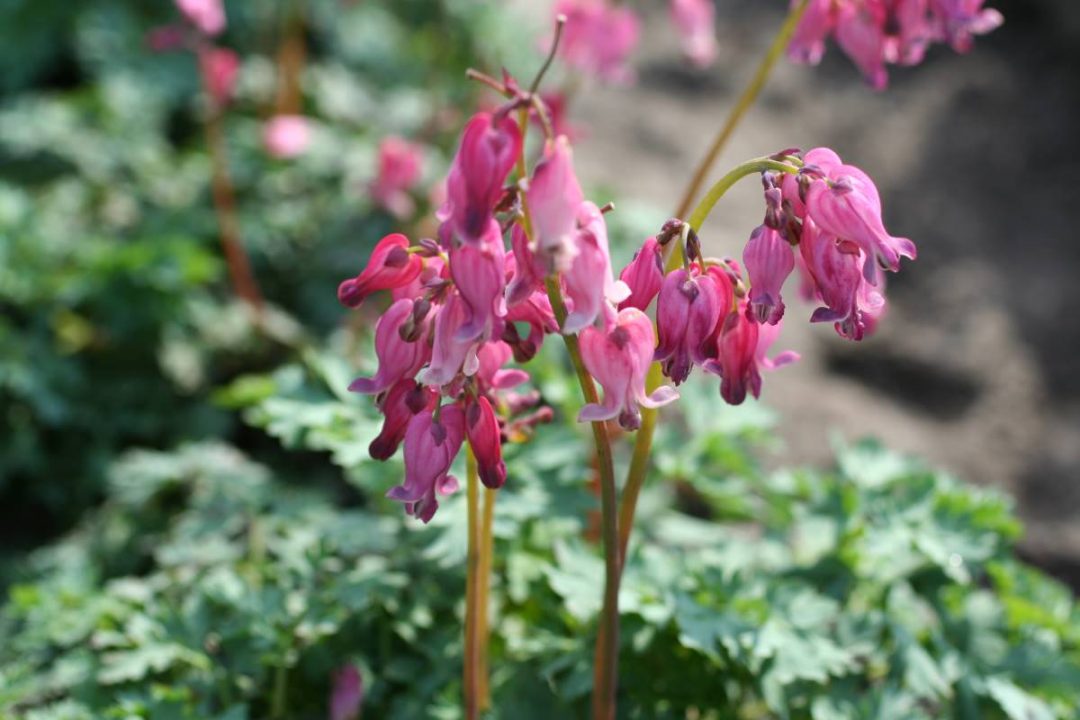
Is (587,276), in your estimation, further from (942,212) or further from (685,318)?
(942,212)

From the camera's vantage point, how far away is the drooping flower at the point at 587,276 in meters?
1.67

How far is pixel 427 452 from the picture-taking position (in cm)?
181

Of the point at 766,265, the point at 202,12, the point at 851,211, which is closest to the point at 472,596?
the point at 766,265

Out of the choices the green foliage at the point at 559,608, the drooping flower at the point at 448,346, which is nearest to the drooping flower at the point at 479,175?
the drooping flower at the point at 448,346

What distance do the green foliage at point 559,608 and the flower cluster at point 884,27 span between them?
1021 mm

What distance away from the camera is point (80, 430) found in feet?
13.2

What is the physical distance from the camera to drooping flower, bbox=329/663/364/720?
2.57 metres

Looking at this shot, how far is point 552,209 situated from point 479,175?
0.38 ft

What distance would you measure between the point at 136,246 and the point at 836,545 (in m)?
2.59

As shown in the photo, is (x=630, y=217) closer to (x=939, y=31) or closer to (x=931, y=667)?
(x=939, y=31)

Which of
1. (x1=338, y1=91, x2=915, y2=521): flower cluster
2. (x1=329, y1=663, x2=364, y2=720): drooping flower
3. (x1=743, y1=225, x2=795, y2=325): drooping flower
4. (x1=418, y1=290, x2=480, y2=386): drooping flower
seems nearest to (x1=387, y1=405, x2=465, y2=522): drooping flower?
(x1=338, y1=91, x2=915, y2=521): flower cluster

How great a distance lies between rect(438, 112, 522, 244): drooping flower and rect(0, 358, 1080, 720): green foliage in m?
1.06

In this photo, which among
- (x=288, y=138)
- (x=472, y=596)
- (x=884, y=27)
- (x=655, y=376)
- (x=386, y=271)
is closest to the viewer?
(x=386, y=271)

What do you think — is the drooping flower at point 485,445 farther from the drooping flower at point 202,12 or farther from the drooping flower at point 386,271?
the drooping flower at point 202,12
